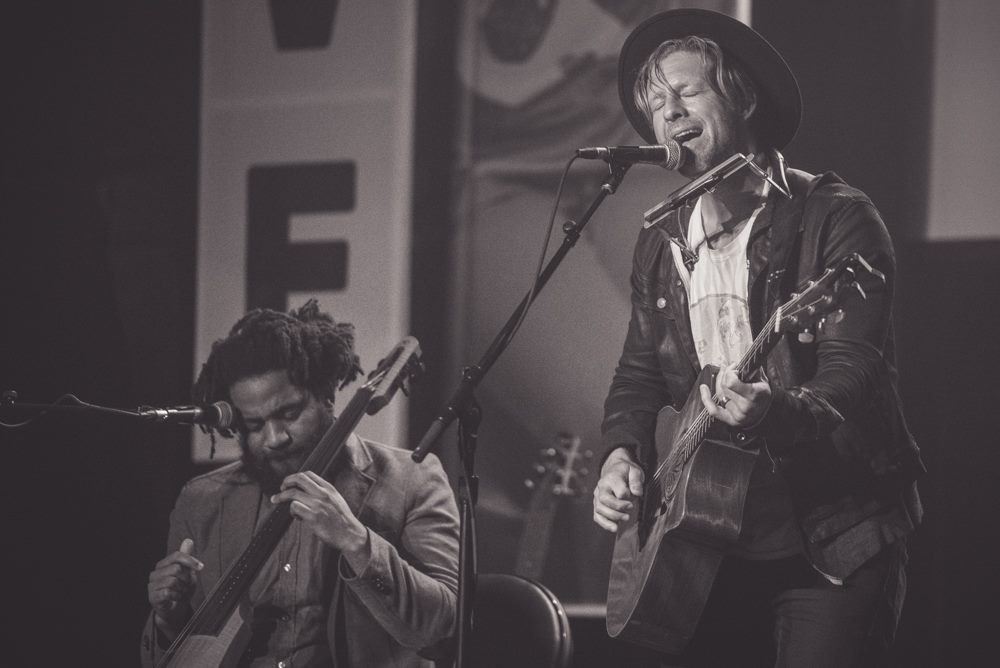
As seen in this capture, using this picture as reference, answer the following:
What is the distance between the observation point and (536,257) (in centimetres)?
376

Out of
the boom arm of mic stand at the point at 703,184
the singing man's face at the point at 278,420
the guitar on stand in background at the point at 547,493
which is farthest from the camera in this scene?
the guitar on stand in background at the point at 547,493

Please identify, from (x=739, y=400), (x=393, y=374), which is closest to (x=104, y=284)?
(x=393, y=374)

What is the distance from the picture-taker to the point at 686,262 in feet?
8.27

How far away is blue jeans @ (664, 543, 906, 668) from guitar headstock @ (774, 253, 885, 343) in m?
0.51

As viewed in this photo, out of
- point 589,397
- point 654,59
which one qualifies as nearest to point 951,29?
point 654,59

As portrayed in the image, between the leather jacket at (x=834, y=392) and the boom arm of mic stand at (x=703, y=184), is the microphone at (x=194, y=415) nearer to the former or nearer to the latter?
the boom arm of mic stand at (x=703, y=184)

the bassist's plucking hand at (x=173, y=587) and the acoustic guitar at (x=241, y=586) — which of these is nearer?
the acoustic guitar at (x=241, y=586)

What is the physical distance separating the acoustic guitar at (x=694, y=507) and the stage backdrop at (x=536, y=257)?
3.65 feet

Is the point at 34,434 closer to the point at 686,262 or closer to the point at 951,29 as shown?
the point at 686,262

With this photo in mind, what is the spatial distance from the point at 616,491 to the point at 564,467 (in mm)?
1127

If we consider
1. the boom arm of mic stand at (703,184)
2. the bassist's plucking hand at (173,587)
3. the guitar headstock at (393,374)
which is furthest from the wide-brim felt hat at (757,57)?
the bassist's plucking hand at (173,587)

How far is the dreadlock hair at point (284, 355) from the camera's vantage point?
3.08m

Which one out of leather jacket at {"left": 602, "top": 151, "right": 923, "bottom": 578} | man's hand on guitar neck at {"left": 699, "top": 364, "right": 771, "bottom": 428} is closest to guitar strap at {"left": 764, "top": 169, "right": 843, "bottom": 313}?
leather jacket at {"left": 602, "top": 151, "right": 923, "bottom": 578}

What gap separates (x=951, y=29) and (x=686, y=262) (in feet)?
4.29
